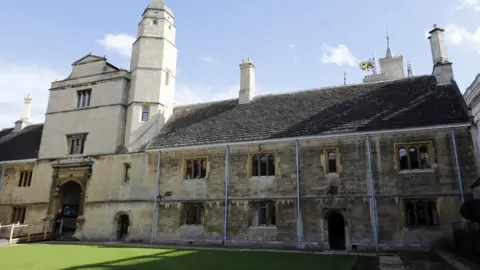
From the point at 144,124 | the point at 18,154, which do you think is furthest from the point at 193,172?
the point at 18,154

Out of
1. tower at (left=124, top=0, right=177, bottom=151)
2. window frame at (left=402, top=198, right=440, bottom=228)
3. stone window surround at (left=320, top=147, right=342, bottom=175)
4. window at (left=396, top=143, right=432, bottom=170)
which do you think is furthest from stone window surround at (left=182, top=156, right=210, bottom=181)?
window frame at (left=402, top=198, right=440, bottom=228)

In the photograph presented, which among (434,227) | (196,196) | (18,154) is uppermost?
(18,154)

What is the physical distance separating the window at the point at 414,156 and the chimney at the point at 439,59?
4.89 meters

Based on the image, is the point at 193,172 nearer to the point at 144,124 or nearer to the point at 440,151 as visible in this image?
the point at 144,124

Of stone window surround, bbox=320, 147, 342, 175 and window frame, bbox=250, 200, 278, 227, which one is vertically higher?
stone window surround, bbox=320, 147, 342, 175

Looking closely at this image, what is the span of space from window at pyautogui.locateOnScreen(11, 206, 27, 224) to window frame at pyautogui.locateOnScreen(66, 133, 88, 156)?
17.4 feet

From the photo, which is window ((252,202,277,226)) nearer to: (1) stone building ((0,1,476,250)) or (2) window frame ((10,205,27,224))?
(1) stone building ((0,1,476,250))

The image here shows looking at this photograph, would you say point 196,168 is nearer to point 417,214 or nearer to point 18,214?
point 417,214

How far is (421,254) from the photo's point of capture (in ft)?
44.5

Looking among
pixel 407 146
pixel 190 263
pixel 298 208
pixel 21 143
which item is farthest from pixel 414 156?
pixel 21 143

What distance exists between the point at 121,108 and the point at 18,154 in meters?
9.68

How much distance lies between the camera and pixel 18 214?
2523 cm

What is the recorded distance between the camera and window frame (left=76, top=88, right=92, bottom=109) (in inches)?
1008

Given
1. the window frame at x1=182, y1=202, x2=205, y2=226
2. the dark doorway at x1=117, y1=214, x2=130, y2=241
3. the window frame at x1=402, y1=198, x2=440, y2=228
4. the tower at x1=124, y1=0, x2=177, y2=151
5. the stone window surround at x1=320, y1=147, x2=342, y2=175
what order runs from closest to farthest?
the window frame at x1=402, y1=198, x2=440, y2=228 < the stone window surround at x1=320, y1=147, x2=342, y2=175 < the window frame at x1=182, y1=202, x2=205, y2=226 < the dark doorway at x1=117, y1=214, x2=130, y2=241 < the tower at x1=124, y1=0, x2=177, y2=151
